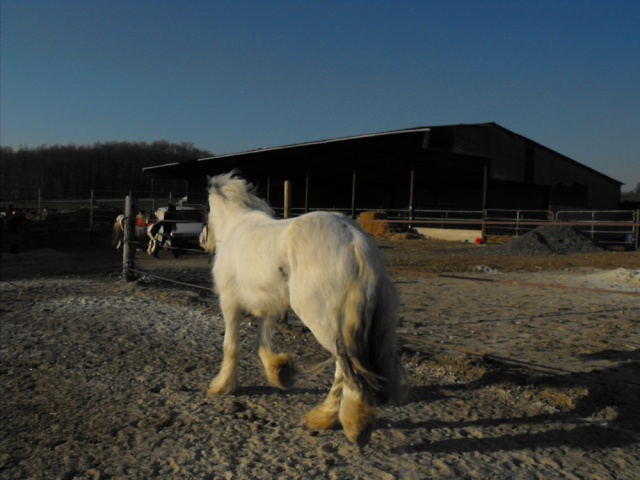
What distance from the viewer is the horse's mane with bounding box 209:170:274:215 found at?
14.5 ft

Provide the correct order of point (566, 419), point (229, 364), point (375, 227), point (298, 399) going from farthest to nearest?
1. point (375, 227)
2. point (229, 364)
3. point (298, 399)
4. point (566, 419)

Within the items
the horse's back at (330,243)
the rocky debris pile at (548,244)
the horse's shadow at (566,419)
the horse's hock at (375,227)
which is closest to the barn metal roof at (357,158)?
the horse's hock at (375,227)

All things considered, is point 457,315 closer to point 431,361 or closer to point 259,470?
point 431,361

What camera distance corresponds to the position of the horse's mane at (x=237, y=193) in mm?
4426

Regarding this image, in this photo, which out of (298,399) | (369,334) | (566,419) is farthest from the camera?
(298,399)

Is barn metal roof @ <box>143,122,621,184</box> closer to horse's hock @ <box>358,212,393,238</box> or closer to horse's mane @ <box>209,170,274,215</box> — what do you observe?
horse's hock @ <box>358,212,393,238</box>

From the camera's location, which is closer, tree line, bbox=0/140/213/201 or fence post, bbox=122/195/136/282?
fence post, bbox=122/195/136/282

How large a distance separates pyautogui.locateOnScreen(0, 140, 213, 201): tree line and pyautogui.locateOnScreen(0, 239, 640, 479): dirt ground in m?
40.6

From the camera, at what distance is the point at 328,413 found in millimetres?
3123

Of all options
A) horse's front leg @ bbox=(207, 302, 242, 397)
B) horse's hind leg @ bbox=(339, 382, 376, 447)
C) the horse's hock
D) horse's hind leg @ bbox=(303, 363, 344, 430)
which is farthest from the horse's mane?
the horse's hock

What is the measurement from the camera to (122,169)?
54719 millimetres

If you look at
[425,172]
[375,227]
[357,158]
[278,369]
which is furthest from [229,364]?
[425,172]

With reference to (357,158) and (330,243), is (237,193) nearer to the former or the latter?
(330,243)

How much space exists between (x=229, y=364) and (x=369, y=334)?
145 cm
